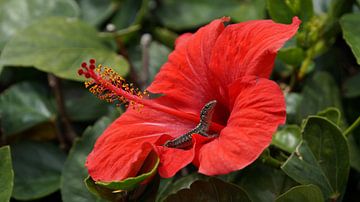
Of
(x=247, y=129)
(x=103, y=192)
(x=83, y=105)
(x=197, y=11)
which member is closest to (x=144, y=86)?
(x=83, y=105)

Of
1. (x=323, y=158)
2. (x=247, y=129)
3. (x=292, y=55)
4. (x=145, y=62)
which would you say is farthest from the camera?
(x=145, y=62)

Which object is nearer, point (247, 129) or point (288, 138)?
point (247, 129)

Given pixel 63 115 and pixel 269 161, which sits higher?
pixel 269 161

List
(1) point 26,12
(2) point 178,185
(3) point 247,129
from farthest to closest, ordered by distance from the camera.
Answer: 1. (1) point 26,12
2. (2) point 178,185
3. (3) point 247,129

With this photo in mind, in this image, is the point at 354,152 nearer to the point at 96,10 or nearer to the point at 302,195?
the point at 302,195

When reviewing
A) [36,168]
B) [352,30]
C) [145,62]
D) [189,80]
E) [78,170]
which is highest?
[352,30]

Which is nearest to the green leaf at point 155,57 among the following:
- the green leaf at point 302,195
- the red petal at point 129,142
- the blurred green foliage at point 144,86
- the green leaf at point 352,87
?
the blurred green foliage at point 144,86

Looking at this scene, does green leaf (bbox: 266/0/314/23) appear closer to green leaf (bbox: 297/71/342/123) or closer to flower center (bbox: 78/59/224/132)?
green leaf (bbox: 297/71/342/123)

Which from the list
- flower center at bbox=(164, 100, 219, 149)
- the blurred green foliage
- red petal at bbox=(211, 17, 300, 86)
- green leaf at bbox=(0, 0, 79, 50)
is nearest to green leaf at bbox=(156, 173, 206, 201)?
the blurred green foliage
